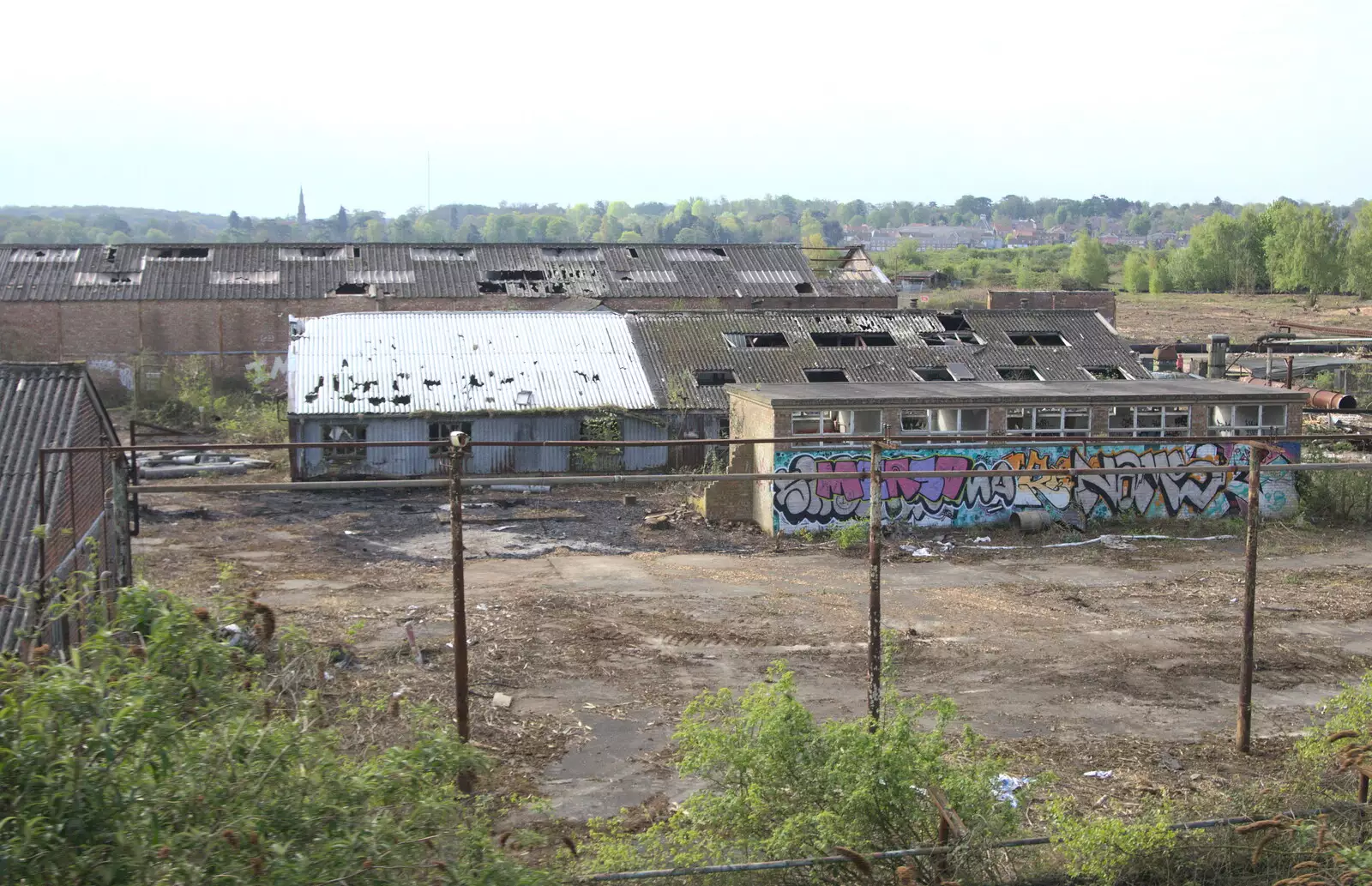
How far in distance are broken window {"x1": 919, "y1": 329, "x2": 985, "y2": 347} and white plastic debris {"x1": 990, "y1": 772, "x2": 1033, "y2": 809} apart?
78.9ft

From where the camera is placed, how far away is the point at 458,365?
3353 cm

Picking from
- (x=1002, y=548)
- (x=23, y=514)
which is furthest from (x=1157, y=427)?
(x=23, y=514)

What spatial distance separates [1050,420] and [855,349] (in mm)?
7629

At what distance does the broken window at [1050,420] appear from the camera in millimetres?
28609

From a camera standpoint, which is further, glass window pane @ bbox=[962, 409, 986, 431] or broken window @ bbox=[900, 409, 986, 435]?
glass window pane @ bbox=[962, 409, 986, 431]

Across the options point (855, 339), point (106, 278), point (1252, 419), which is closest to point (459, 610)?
point (1252, 419)

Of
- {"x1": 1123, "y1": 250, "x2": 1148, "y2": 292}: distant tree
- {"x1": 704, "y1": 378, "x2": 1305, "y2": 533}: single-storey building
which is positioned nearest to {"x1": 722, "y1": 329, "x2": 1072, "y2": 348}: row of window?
{"x1": 704, "y1": 378, "x2": 1305, "y2": 533}: single-storey building

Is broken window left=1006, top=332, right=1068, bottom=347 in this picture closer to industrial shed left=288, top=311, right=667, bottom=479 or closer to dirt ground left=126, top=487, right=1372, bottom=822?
dirt ground left=126, top=487, right=1372, bottom=822

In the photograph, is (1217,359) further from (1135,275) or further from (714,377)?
(1135,275)

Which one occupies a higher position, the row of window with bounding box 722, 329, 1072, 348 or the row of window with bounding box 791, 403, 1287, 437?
the row of window with bounding box 722, 329, 1072, 348

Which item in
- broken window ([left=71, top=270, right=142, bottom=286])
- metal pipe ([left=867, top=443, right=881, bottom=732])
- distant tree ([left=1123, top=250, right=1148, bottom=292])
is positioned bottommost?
metal pipe ([left=867, top=443, right=881, bottom=732])

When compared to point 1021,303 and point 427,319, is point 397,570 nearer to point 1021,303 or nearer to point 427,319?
point 427,319

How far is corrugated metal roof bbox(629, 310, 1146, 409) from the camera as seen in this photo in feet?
112

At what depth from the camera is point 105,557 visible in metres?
16.5
